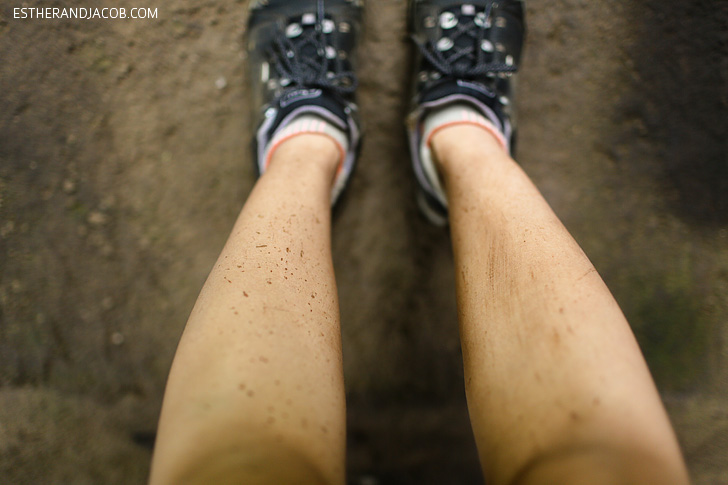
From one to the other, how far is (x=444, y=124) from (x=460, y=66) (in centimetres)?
20

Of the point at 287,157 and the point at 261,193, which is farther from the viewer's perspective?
the point at 287,157

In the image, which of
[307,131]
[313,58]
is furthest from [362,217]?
[313,58]

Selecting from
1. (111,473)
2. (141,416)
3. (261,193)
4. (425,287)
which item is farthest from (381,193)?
(111,473)

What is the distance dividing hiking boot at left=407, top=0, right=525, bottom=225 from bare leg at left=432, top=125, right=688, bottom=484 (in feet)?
1.07

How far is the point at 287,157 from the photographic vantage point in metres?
0.81

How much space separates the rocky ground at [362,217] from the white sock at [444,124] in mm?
147

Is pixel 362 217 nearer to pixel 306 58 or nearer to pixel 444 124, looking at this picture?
pixel 444 124

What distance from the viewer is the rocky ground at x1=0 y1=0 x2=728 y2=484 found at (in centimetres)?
103

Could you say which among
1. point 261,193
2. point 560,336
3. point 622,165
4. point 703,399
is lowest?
point 703,399

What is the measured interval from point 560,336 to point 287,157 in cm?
58

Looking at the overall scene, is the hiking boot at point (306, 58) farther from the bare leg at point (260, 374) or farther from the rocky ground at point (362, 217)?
the bare leg at point (260, 374)

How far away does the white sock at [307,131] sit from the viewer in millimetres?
869

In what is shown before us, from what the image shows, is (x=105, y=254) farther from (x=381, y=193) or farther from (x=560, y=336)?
(x=560, y=336)

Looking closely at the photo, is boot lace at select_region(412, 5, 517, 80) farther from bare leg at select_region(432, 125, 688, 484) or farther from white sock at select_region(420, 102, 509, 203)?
bare leg at select_region(432, 125, 688, 484)
